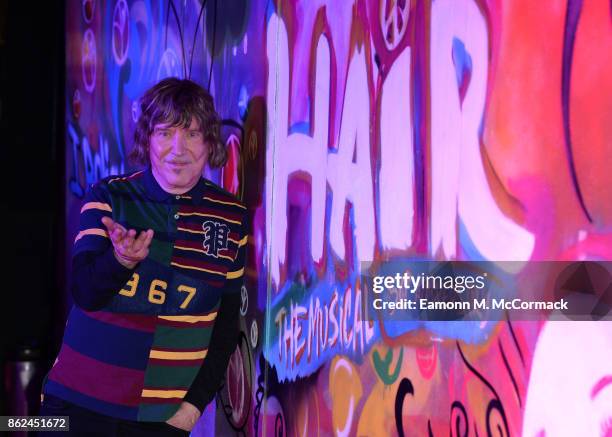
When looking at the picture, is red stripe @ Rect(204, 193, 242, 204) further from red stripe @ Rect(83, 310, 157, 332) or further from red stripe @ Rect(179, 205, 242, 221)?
red stripe @ Rect(83, 310, 157, 332)

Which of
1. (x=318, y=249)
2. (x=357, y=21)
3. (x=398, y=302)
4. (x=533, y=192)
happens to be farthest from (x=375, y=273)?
(x=357, y=21)

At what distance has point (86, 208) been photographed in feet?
8.75

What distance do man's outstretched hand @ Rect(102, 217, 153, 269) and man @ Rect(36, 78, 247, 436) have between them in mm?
20

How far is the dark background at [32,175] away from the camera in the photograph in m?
4.24

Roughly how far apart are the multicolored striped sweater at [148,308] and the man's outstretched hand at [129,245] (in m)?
0.07

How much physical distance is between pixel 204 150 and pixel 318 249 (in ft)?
1.55

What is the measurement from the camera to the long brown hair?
8.73ft

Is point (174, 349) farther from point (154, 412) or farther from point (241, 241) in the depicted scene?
point (241, 241)

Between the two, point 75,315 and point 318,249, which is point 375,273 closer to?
point 318,249

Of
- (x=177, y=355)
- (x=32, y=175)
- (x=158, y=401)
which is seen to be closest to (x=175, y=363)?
(x=177, y=355)

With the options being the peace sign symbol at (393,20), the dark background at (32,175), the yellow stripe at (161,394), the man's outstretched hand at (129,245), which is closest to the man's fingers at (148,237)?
the man's outstretched hand at (129,245)

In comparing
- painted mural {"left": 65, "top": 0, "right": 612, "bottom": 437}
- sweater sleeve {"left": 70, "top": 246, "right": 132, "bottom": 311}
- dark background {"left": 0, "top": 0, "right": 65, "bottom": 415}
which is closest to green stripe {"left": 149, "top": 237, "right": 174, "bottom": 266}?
sweater sleeve {"left": 70, "top": 246, "right": 132, "bottom": 311}

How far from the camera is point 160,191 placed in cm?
266

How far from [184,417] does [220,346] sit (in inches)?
9.5
